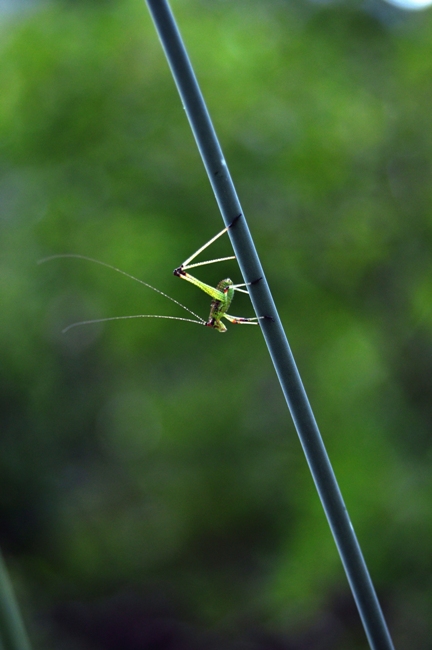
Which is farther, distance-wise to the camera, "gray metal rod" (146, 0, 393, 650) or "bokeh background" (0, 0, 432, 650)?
"bokeh background" (0, 0, 432, 650)

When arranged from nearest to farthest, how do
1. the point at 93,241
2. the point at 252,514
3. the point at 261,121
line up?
the point at 261,121
the point at 93,241
the point at 252,514

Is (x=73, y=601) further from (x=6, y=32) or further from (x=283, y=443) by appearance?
(x=6, y=32)

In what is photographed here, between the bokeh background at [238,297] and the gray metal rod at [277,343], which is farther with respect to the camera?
the bokeh background at [238,297]

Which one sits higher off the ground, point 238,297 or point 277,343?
point 238,297

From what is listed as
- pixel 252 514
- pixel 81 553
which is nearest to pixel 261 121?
pixel 252 514
